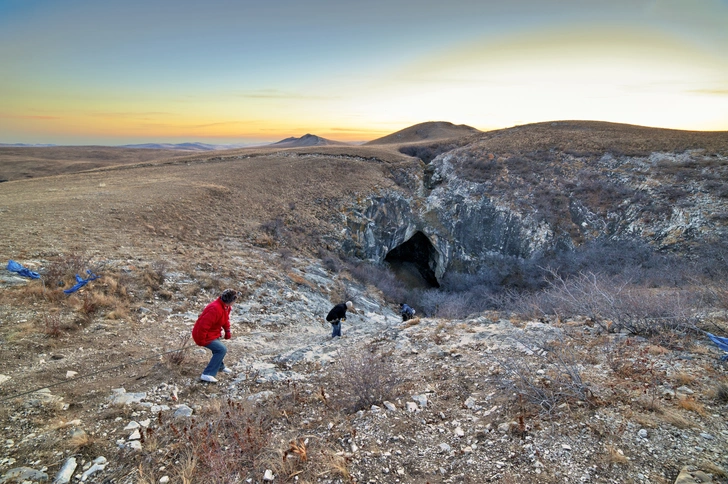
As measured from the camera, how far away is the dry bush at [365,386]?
5.57m

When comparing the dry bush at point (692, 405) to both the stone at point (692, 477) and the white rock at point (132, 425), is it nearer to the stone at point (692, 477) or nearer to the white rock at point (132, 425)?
the stone at point (692, 477)

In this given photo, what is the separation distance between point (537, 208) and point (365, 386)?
2366 cm

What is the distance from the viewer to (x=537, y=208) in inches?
977

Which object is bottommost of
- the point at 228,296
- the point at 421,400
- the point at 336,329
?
the point at 336,329

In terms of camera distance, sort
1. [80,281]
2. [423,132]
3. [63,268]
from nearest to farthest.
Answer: [80,281], [63,268], [423,132]

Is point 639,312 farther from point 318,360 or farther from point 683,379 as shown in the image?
point 318,360

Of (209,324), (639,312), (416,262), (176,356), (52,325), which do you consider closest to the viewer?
(209,324)

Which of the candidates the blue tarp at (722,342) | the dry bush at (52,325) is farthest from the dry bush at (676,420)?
the dry bush at (52,325)

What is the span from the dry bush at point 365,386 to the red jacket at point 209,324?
261 cm

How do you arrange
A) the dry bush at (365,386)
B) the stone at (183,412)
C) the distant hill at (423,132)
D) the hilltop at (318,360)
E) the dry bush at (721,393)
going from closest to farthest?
1. the hilltop at (318,360)
2. the dry bush at (721,393)
3. the stone at (183,412)
4. the dry bush at (365,386)
5. the distant hill at (423,132)

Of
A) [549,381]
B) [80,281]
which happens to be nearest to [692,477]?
[549,381]

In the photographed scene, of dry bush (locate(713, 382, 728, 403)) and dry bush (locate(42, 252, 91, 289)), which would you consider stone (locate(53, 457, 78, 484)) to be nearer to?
dry bush (locate(42, 252, 91, 289))

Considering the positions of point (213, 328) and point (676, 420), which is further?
point (213, 328)

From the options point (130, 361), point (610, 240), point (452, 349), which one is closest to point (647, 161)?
point (610, 240)
